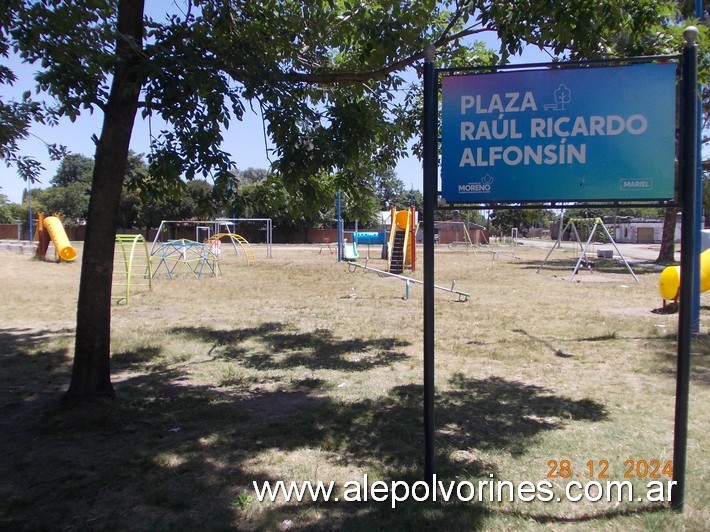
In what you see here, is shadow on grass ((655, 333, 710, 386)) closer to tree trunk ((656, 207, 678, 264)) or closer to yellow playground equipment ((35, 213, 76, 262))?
tree trunk ((656, 207, 678, 264))

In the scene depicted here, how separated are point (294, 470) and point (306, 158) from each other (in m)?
2.51

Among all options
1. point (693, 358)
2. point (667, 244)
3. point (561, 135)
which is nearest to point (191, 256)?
point (667, 244)

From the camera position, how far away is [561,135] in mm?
3441

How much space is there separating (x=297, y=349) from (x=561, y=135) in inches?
217

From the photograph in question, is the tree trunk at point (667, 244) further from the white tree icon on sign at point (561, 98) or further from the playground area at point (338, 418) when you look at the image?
the white tree icon on sign at point (561, 98)

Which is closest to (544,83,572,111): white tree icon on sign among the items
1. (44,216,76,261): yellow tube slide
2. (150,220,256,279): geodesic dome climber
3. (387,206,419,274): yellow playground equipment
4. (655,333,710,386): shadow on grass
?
(655,333,710,386): shadow on grass

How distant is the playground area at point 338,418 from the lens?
3455 millimetres

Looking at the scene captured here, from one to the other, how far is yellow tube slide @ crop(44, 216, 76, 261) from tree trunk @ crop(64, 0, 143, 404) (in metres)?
21.5

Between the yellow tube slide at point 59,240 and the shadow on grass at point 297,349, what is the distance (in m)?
17.4

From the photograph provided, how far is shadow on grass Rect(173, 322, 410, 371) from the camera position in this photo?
7.30 meters

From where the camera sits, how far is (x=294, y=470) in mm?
4023

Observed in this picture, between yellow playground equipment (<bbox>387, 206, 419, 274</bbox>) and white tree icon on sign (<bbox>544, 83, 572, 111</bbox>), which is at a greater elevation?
white tree icon on sign (<bbox>544, 83, 572, 111</bbox>)

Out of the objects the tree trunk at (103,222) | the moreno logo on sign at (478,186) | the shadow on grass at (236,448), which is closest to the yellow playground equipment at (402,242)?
the shadow on grass at (236,448)

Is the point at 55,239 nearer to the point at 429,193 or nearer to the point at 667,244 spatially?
the point at 429,193
